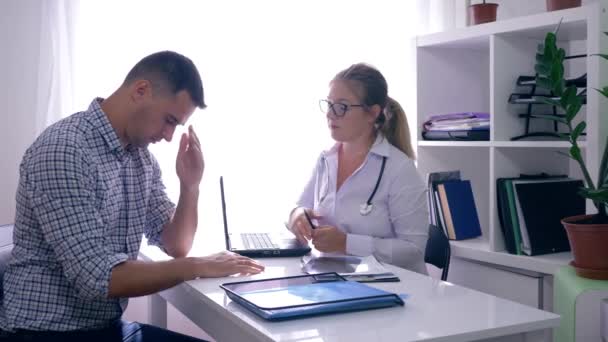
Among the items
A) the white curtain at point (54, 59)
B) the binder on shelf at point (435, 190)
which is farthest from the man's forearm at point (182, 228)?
the binder on shelf at point (435, 190)

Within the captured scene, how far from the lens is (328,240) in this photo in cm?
187

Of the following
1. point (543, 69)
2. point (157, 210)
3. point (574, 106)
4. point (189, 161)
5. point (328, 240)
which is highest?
point (543, 69)

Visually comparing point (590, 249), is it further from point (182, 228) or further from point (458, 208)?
point (182, 228)

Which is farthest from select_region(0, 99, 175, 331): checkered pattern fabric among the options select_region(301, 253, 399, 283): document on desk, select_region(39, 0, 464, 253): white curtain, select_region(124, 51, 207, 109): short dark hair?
select_region(39, 0, 464, 253): white curtain

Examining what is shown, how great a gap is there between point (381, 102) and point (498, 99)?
0.42 m

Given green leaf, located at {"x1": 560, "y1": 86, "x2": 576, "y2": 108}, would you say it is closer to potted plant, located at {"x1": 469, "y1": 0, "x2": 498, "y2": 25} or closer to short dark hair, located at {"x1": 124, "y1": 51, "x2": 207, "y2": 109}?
potted plant, located at {"x1": 469, "y1": 0, "x2": 498, "y2": 25}

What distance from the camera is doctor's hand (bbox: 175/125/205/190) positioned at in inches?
74.9

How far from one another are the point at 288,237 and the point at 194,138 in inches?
17.1

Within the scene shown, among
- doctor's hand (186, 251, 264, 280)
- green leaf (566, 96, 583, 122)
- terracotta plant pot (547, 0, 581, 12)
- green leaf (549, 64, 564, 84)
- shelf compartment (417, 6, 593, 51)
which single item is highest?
terracotta plant pot (547, 0, 581, 12)

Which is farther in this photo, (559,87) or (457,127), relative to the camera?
(457,127)

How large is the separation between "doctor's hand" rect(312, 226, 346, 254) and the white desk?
392mm

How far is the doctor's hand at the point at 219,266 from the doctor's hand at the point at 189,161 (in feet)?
1.22

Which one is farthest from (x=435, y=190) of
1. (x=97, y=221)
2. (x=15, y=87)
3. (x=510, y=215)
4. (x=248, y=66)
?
(x=15, y=87)

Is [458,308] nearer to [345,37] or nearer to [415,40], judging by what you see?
[415,40]
